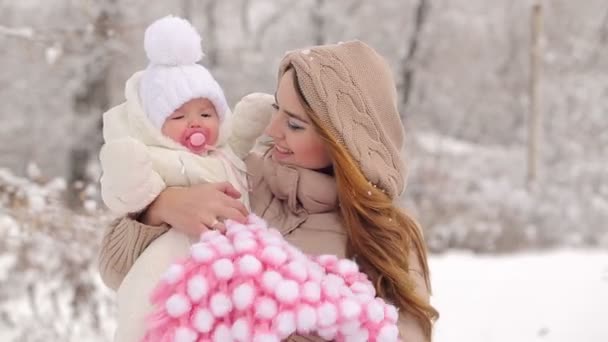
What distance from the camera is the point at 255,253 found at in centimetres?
186

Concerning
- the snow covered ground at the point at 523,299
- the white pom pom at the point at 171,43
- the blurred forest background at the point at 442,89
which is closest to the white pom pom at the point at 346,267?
the white pom pom at the point at 171,43

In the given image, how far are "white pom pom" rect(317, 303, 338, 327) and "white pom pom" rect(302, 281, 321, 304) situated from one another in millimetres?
25

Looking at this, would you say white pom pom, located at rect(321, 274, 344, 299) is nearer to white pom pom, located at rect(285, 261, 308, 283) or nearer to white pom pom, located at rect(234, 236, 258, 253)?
white pom pom, located at rect(285, 261, 308, 283)

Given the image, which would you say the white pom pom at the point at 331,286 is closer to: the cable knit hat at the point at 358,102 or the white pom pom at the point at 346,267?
the white pom pom at the point at 346,267

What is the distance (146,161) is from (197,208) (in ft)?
0.59

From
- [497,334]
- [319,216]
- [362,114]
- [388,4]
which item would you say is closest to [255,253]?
[319,216]

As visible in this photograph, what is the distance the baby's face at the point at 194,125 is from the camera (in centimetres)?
203

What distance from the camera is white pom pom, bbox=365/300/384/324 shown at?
1855 millimetres

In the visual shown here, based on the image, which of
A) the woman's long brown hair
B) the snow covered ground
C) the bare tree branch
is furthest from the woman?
the bare tree branch

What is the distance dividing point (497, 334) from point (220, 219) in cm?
377

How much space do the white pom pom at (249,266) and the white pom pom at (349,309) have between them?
0.23 metres

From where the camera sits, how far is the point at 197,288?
1.80m

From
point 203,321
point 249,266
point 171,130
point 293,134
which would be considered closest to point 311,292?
point 249,266

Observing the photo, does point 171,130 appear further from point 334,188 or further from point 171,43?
point 334,188
